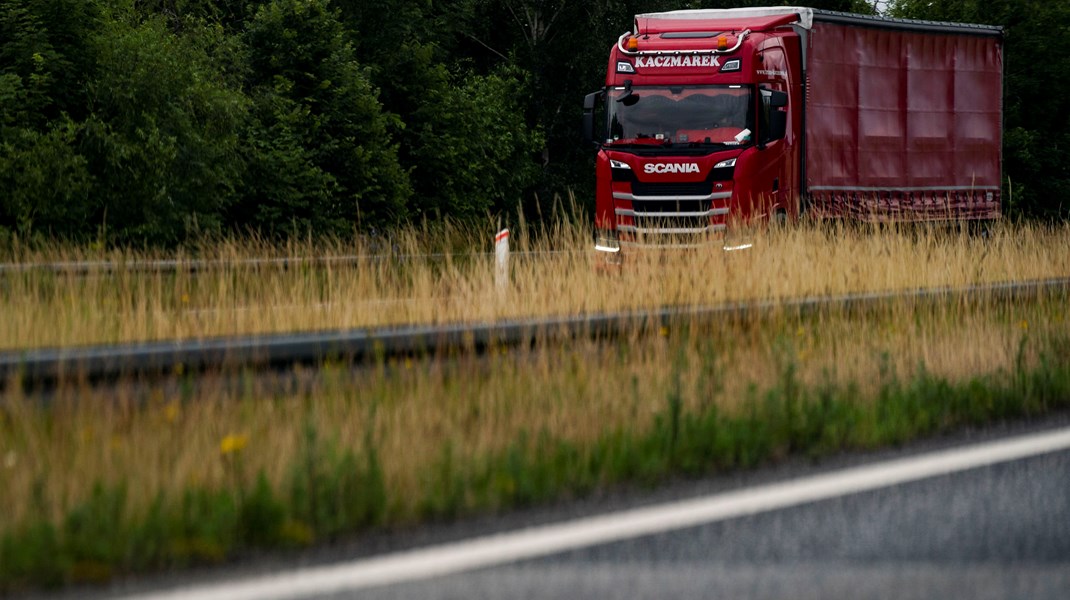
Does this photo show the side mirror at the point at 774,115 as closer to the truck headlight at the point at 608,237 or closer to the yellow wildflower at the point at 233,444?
the truck headlight at the point at 608,237

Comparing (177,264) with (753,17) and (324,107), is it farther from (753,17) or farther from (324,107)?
(324,107)

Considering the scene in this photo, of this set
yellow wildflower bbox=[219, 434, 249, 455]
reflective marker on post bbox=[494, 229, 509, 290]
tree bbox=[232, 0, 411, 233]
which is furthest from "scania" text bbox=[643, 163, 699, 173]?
tree bbox=[232, 0, 411, 233]

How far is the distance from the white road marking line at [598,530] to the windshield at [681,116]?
11590 millimetres

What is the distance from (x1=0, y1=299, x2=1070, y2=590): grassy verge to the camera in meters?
5.14

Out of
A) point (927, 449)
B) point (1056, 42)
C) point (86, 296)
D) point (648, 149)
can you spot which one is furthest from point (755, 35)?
point (1056, 42)

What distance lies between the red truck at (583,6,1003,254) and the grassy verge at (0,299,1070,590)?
7.25 m

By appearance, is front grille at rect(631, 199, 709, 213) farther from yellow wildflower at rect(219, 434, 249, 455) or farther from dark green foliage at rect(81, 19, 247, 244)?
yellow wildflower at rect(219, 434, 249, 455)

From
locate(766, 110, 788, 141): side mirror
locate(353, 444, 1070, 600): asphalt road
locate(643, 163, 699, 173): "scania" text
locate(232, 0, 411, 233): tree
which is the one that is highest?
locate(353, 444, 1070, 600): asphalt road

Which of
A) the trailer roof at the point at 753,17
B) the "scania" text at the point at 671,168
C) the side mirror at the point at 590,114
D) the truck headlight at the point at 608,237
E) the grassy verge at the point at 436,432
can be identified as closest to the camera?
the grassy verge at the point at 436,432

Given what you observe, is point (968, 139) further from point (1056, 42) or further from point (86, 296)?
point (1056, 42)

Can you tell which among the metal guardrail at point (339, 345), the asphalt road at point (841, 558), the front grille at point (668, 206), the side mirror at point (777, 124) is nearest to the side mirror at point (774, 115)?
the side mirror at point (777, 124)

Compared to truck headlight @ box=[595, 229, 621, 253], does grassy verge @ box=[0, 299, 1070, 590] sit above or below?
above

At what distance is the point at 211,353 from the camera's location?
6758mm

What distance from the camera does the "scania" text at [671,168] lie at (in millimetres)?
18422
